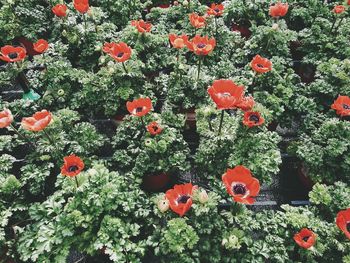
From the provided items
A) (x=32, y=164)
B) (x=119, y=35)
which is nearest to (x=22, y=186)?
(x=32, y=164)

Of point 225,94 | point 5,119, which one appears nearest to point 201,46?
point 225,94

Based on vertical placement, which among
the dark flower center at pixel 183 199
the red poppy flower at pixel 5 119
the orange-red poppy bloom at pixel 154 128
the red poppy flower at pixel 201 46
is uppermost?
the red poppy flower at pixel 201 46

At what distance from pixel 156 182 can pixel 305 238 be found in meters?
1.28

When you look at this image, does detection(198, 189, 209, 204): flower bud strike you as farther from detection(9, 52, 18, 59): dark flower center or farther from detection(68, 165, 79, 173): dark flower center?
detection(9, 52, 18, 59): dark flower center

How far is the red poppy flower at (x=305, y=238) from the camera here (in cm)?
200

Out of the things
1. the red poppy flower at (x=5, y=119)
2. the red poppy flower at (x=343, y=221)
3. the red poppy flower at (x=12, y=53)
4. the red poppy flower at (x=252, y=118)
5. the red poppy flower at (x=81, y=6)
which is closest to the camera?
the red poppy flower at (x=343, y=221)

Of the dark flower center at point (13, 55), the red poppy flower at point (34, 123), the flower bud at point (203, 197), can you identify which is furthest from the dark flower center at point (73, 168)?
the dark flower center at point (13, 55)

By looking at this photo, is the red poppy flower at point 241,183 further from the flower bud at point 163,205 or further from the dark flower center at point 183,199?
the flower bud at point 163,205

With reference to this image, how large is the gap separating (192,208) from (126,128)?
1027mm

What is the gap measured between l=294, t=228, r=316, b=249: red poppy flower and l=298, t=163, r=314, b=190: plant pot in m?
0.87

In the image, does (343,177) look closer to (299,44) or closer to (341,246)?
(341,246)

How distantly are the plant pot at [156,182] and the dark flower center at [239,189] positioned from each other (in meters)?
0.91

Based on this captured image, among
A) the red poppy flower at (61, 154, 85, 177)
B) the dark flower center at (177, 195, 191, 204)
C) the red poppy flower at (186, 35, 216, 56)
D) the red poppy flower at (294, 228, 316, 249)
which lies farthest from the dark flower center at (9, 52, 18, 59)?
the red poppy flower at (294, 228, 316, 249)

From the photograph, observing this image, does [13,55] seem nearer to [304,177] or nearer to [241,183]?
[241,183]
